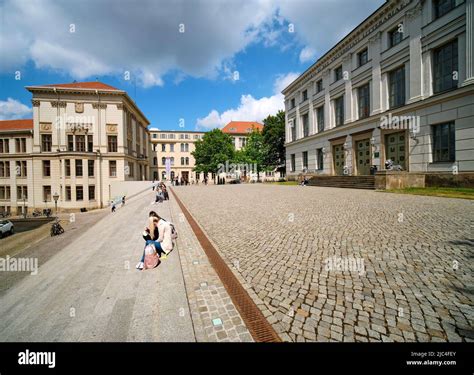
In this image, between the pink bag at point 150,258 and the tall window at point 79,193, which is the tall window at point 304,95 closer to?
the pink bag at point 150,258

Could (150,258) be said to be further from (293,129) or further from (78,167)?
(78,167)

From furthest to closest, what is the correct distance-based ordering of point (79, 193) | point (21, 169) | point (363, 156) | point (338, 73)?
point (21, 169)
point (79, 193)
point (338, 73)
point (363, 156)

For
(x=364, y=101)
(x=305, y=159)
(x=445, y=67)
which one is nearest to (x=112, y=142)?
(x=305, y=159)

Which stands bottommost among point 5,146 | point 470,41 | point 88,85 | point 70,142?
point 5,146

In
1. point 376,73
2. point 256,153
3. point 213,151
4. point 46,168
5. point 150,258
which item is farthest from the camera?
point 213,151

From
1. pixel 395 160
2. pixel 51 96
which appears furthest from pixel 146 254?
pixel 51 96

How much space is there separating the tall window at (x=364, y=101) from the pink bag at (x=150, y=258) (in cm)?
2744

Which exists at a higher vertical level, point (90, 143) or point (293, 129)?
point (293, 129)

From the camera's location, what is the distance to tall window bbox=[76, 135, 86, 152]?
124 ft

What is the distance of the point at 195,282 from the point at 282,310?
1743 millimetres

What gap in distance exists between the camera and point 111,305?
3.33 meters

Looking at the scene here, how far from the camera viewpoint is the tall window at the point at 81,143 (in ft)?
124

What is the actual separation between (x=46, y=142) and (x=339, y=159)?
4850 centimetres
